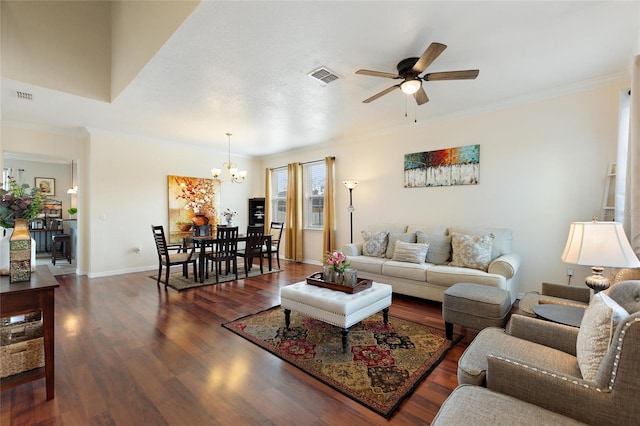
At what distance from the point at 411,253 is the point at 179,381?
123 inches

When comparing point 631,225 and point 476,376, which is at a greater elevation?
point 631,225

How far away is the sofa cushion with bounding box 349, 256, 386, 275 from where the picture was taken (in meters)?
4.05

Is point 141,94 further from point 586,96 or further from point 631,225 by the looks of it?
point 586,96

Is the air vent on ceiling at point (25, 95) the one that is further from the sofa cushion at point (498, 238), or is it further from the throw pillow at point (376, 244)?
the sofa cushion at point (498, 238)

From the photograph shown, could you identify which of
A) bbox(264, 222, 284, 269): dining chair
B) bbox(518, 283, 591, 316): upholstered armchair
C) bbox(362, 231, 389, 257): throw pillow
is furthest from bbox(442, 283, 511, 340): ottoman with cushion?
bbox(264, 222, 284, 269): dining chair

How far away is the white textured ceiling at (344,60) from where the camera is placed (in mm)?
2135

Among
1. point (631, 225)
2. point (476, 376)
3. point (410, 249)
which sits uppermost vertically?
point (631, 225)

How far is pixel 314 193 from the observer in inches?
258

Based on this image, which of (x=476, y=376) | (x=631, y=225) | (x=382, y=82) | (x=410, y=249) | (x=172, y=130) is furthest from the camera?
(x=172, y=130)

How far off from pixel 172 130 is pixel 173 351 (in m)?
4.17

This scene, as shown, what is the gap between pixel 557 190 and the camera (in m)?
3.52

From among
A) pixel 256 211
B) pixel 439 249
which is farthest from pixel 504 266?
pixel 256 211

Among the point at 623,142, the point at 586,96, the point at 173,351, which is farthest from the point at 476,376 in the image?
the point at 586,96

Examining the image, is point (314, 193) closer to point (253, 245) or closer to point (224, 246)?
point (253, 245)
